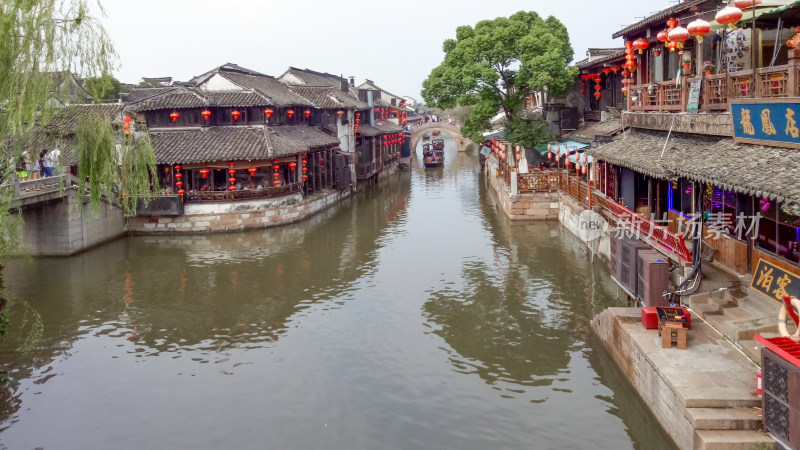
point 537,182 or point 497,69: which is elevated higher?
point 497,69

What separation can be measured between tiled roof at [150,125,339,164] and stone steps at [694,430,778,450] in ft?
75.4

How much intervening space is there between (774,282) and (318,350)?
9133mm

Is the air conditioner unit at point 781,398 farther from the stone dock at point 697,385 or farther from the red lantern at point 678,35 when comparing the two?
the red lantern at point 678,35

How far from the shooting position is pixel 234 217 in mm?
28516

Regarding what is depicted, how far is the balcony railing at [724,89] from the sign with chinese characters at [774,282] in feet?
9.58

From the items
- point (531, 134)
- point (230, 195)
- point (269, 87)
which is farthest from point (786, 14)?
point (269, 87)

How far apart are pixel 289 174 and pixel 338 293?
1440 cm

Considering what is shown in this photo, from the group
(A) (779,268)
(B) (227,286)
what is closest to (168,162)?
(B) (227,286)

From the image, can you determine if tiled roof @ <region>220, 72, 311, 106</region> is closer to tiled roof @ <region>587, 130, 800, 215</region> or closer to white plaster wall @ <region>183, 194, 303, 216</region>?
white plaster wall @ <region>183, 194, 303, 216</region>

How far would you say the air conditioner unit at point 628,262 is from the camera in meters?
14.0

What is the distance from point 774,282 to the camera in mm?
10922

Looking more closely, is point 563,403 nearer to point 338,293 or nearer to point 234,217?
point 338,293

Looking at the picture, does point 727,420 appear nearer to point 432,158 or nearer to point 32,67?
point 32,67

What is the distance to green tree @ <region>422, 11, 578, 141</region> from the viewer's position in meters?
32.9
